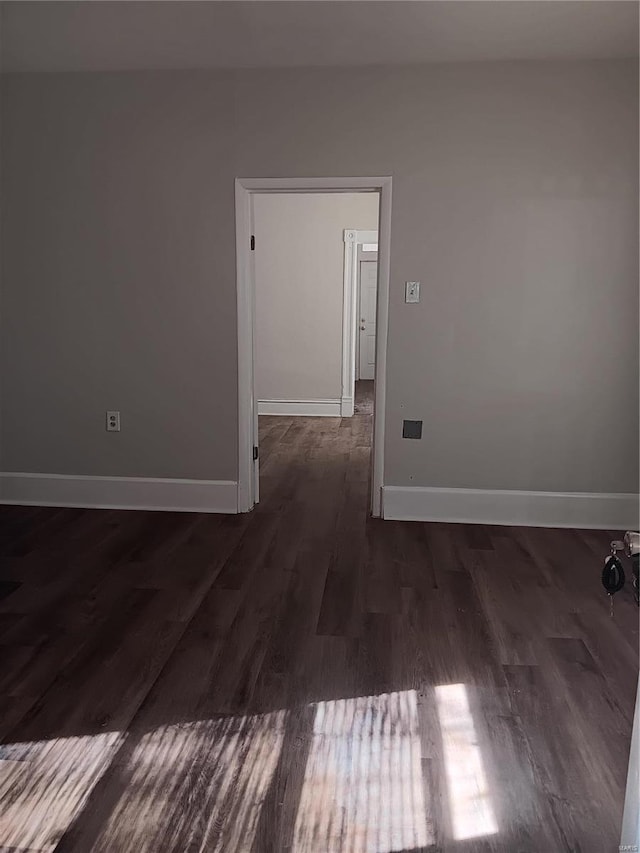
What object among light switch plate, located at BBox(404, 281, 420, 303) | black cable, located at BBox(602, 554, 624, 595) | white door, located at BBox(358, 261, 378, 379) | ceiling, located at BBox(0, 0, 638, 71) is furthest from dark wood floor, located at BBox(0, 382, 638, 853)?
white door, located at BBox(358, 261, 378, 379)

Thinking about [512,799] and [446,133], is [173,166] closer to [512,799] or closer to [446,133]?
[446,133]

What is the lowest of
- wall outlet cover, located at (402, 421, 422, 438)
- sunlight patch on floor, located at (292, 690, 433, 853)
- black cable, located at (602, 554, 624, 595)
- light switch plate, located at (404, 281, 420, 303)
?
sunlight patch on floor, located at (292, 690, 433, 853)

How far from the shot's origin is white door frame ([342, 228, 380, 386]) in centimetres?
726

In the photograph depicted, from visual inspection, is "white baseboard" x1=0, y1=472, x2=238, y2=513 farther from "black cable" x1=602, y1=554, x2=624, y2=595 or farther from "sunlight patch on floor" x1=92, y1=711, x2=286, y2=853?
"black cable" x1=602, y1=554, x2=624, y2=595

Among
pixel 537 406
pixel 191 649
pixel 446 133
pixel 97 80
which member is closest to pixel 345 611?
pixel 191 649

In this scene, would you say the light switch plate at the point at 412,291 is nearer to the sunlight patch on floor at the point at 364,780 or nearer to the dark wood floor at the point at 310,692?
the dark wood floor at the point at 310,692

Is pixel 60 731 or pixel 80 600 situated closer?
pixel 60 731

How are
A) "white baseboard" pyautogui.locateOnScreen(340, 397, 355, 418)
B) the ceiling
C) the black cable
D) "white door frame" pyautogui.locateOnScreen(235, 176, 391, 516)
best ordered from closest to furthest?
the black cable < the ceiling < "white door frame" pyautogui.locateOnScreen(235, 176, 391, 516) < "white baseboard" pyautogui.locateOnScreen(340, 397, 355, 418)

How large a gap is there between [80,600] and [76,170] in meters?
2.50

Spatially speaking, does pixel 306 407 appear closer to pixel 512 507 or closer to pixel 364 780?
pixel 512 507

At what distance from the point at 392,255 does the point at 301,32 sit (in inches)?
47.4

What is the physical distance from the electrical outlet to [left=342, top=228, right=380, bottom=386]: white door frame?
3829 millimetres

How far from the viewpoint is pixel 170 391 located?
4.09m

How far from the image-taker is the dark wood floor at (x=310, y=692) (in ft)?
5.49
